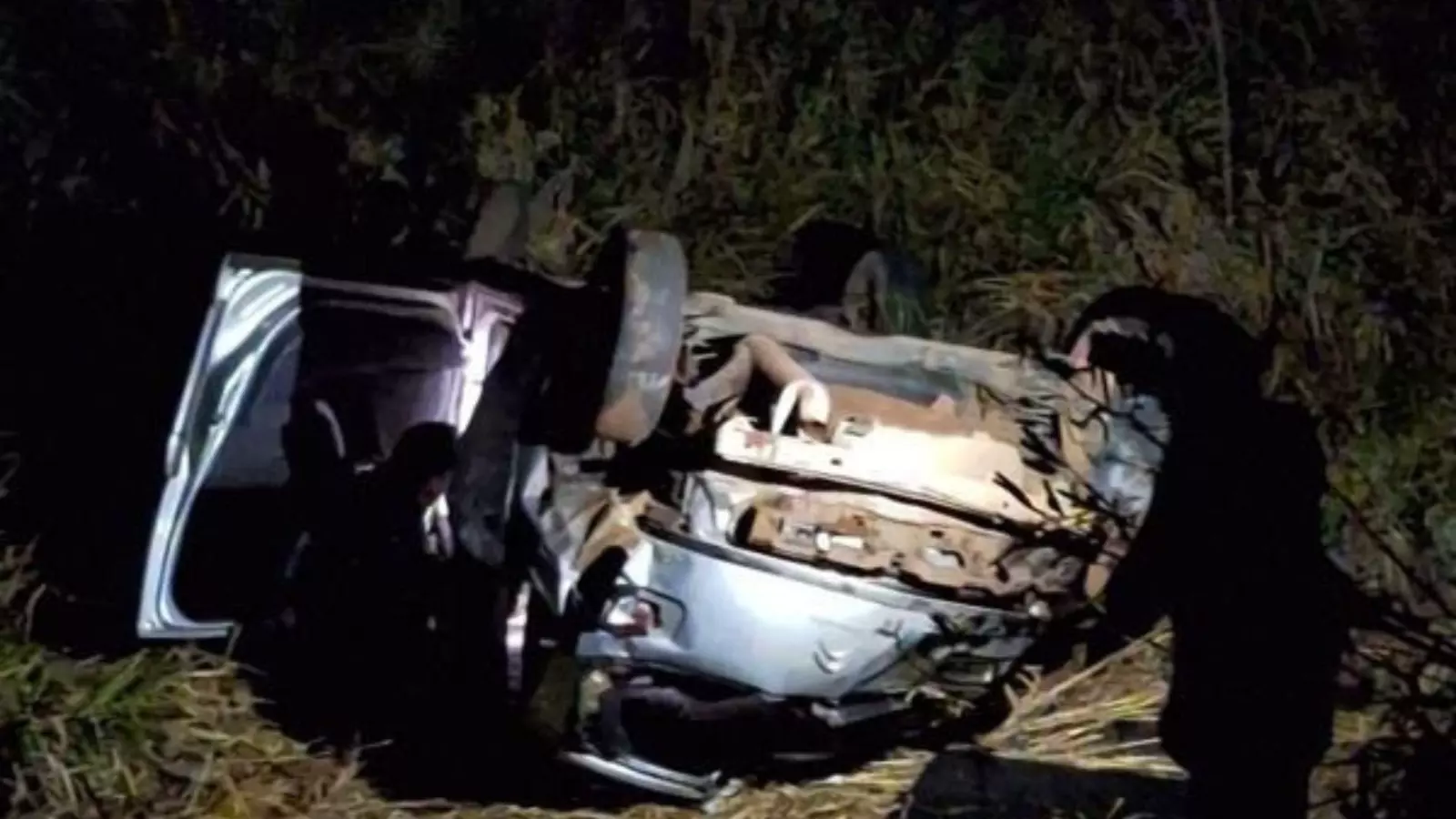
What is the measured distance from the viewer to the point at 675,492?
166 centimetres

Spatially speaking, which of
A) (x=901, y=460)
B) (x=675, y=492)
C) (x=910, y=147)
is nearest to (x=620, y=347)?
(x=675, y=492)

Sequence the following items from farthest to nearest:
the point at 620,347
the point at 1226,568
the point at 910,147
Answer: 1. the point at 910,147
2. the point at 1226,568
3. the point at 620,347

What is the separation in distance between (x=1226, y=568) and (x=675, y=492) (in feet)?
1.76

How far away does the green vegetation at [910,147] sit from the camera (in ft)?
6.66

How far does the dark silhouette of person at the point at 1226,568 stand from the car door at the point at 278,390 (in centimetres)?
54

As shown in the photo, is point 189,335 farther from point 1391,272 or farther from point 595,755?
point 1391,272

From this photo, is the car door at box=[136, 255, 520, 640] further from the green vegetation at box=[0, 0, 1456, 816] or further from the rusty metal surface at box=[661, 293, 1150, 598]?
the green vegetation at box=[0, 0, 1456, 816]

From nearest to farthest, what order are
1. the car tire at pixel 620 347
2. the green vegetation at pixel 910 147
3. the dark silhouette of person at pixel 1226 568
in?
1. the car tire at pixel 620 347
2. the dark silhouette of person at pixel 1226 568
3. the green vegetation at pixel 910 147

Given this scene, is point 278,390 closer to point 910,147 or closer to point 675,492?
point 675,492

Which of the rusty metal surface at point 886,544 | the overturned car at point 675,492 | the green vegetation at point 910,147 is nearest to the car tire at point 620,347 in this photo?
the overturned car at point 675,492

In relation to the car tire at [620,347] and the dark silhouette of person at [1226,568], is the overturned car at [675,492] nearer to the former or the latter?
the car tire at [620,347]

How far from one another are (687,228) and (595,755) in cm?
57

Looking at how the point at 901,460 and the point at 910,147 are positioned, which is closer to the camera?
the point at 901,460

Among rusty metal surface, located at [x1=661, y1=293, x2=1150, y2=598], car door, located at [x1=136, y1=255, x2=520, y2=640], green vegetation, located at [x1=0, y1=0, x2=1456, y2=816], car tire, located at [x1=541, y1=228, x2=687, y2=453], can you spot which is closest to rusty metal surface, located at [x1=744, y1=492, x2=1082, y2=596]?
rusty metal surface, located at [x1=661, y1=293, x2=1150, y2=598]
